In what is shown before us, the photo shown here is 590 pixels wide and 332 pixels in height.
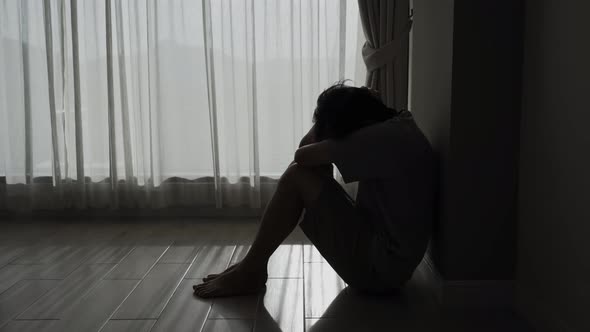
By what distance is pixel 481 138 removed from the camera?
1.77 meters

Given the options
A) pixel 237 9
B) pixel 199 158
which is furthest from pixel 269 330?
pixel 237 9

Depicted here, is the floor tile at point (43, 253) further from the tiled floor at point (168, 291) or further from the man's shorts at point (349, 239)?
the man's shorts at point (349, 239)

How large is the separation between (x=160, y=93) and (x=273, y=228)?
5.21 feet

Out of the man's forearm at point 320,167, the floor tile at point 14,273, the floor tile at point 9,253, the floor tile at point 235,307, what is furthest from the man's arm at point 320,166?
the floor tile at point 9,253

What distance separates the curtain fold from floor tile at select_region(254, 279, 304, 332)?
127 centimetres

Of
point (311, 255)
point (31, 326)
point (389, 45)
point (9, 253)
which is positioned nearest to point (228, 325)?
point (31, 326)

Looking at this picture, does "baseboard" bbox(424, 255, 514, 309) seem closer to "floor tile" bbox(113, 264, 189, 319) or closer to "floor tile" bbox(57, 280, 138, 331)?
"floor tile" bbox(113, 264, 189, 319)

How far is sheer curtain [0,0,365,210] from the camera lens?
3.08 metres

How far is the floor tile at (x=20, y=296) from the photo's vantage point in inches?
70.7

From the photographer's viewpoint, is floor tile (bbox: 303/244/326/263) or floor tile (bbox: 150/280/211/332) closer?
floor tile (bbox: 150/280/211/332)

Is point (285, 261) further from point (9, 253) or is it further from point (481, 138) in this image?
point (9, 253)

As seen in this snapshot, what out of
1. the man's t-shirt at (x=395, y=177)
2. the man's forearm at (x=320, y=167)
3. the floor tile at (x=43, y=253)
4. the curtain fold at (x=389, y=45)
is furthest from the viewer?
the curtain fold at (x=389, y=45)

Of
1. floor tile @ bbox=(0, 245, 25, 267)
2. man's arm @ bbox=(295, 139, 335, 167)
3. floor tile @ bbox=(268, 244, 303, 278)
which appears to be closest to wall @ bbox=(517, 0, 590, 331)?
man's arm @ bbox=(295, 139, 335, 167)

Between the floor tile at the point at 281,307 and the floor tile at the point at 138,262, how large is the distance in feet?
1.92
